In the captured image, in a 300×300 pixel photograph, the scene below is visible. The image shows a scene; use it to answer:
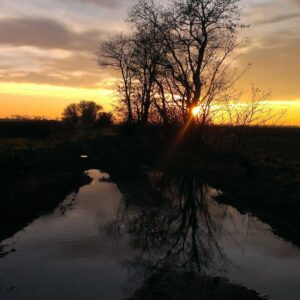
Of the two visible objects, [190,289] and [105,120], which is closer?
[190,289]

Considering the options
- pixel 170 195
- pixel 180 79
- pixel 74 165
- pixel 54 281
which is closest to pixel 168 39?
pixel 180 79

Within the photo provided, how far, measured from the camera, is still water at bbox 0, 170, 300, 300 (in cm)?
805

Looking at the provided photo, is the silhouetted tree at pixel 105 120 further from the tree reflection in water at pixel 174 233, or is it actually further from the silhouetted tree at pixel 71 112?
the tree reflection in water at pixel 174 233

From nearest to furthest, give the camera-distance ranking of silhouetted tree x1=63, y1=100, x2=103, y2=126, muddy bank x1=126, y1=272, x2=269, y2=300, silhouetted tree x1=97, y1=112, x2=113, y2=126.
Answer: muddy bank x1=126, y1=272, x2=269, y2=300, silhouetted tree x1=97, y1=112, x2=113, y2=126, silhouetted tree x1=63, y1=100, x2=103, y2=126

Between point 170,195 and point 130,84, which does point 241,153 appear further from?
point 130,84

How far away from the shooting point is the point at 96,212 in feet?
47.5

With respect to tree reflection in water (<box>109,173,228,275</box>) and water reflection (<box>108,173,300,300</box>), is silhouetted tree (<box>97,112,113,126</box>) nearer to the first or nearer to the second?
tree reflection in water (<box>109,173,228,275</box>)

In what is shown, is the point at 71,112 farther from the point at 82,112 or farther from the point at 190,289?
the point at 190,289

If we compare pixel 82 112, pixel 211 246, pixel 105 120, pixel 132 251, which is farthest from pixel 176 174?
pixel 82 112

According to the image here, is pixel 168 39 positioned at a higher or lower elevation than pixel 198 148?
higher

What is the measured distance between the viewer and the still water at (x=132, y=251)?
317 inches

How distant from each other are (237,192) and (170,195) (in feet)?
8.26

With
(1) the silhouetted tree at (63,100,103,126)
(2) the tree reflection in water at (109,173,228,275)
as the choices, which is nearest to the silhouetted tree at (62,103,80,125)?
(1) the silhouetted tree at (63,100,103,126)

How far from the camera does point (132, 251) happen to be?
10219 millimetres
